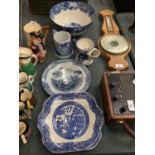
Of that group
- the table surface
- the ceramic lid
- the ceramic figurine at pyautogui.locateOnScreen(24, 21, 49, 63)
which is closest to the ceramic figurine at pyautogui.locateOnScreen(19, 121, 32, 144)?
the table surface

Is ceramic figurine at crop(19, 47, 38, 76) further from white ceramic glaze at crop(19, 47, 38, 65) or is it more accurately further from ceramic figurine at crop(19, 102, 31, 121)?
ceramic figurine at crop(19, 102, 31, 121)

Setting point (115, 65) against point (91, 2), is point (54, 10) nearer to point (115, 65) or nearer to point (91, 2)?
point (91, 2)

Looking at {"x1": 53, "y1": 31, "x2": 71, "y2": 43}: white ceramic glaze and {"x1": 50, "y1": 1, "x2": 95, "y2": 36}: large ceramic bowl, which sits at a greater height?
{"x1": 50, "y1": 1, "x2": 95, "y2": 36}: large ceramic bowl

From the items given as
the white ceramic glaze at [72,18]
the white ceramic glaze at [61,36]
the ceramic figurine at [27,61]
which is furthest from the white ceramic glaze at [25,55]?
the white ceramic glaze at [72,18]

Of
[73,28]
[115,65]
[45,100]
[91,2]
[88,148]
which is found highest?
[91,2]

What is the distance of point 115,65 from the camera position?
0.86 metres

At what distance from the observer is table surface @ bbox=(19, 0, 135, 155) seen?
0.67 metres

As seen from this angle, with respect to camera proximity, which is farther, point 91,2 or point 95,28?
point 91,2

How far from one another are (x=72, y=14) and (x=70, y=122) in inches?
19.4

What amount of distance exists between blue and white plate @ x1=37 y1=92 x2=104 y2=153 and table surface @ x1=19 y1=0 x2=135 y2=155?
0.02 m

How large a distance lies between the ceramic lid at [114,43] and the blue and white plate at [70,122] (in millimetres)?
227
